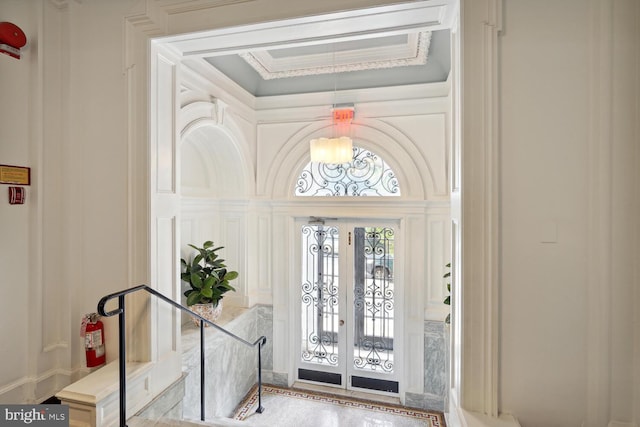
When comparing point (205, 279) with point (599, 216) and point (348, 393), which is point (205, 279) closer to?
point (348, 393)

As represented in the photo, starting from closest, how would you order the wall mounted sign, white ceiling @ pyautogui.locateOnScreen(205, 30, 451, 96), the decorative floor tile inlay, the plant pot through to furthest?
1. the wall mounted sign
2. white ceiling @ pyautogui.locateOnScreen(205, 30, 451, 96)
3. the plant pot
4. the decorative floor tile inlay

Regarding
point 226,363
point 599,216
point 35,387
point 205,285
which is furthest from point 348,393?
point 599,216

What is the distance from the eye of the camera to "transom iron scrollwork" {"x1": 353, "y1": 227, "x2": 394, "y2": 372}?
3535 millimetres

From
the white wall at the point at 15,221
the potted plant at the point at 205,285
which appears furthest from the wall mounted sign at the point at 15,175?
the potted plant at the point at 205,285

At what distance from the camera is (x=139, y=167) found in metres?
1.74

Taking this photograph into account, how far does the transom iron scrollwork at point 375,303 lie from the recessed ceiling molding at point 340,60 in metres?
1.80

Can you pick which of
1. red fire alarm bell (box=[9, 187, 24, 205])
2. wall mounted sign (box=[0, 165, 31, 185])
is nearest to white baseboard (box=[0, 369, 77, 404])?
red fire alarm bell (box=[9, 187, 24, 205])

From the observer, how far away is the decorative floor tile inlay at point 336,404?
10.4ft

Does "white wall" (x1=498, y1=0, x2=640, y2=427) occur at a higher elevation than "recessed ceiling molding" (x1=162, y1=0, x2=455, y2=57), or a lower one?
lower

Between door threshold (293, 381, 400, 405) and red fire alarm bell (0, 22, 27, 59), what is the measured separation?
154 inches

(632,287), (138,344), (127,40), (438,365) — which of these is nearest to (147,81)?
(127,40)

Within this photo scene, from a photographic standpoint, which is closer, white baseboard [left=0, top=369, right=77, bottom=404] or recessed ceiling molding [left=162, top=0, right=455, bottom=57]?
recessed ceiling molding [left=162, top=0, right=455, bottom=57]

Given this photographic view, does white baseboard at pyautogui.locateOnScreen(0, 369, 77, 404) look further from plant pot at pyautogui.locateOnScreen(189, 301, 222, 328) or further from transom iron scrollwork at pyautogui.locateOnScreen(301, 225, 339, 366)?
transom iron scrollwork at pyautogui.locateOnScreen(301, 225, 339, 366)

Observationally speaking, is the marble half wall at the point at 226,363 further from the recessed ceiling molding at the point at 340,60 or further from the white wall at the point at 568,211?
the recessed ceiling molding at the point at 340,60
